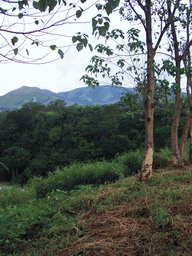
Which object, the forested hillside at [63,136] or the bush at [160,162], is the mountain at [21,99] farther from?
the bush at [160,162]

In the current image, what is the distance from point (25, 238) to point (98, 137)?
2027 centimetres

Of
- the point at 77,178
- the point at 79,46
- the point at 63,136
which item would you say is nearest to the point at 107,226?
the point at 79,46

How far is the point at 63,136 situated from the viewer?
959 inches

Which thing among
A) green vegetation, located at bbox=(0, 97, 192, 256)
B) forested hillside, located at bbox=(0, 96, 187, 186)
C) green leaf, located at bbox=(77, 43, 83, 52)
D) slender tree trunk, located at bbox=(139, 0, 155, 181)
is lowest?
forested hillside, located at bbox=(0, 96, 187, 186)

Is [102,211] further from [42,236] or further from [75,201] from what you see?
[42,236]

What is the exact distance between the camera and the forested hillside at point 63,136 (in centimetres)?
1989

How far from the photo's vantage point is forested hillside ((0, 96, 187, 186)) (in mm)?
19891

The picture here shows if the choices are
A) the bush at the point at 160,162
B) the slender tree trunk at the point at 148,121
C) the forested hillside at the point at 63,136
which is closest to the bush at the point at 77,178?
the slender tree trunk at the point at 148,121

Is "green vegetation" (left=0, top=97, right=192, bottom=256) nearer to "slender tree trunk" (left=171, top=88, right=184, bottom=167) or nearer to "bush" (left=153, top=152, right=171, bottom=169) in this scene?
"bush" (left=153, top=152, right=171, bottom=169)

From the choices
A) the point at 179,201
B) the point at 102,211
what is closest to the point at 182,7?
the point at 179,201

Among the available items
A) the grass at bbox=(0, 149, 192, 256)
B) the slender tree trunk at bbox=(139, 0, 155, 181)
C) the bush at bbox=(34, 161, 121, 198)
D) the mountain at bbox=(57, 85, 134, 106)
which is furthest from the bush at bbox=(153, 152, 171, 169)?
the mountain at bbox=(57, 85, 134, 106)

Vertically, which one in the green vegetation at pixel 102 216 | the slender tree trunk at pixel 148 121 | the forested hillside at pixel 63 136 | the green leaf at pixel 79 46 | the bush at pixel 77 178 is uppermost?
the green leaf at pixel 79 46

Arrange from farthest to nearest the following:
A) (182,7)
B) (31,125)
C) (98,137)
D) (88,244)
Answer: (31,125)
(98,137)
(182,7)
(88,244)

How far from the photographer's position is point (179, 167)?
442cm
